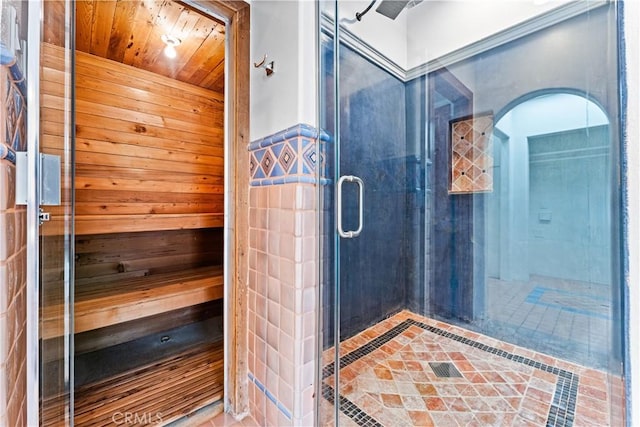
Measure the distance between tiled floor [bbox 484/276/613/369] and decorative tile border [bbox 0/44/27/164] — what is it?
6.77 feet

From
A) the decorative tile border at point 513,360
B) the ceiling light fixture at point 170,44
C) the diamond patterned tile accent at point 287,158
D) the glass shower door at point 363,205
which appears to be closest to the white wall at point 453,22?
the glass shower door at point 363,205

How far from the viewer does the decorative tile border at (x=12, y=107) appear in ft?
1.80

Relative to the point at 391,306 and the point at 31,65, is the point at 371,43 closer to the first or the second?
the point at 31,65

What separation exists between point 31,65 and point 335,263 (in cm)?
118

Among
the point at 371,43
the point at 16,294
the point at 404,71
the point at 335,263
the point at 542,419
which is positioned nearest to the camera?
the point at 16,294

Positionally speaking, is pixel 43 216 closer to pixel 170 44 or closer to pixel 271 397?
pixel 271 397

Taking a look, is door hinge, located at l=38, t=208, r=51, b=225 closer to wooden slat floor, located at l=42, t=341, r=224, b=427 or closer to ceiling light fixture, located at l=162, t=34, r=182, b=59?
wooden slat floor, located at l=42, t=341, r=224, b=427

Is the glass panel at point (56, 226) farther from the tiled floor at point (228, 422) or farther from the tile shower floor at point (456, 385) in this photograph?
the tile shower floor at point (456, 385)

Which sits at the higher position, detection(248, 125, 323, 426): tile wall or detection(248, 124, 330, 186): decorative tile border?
detection(248, 124, 330, 186): decorative tile border

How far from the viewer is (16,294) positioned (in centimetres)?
63

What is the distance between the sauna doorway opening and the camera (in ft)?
4.78

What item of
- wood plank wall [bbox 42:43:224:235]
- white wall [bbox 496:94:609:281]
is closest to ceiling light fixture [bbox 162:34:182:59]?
wood plank wall [bbox 42:43:224:235]

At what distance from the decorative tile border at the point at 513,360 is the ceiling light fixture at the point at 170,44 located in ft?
7.14

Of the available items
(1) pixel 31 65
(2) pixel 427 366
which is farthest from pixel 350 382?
(1) pixel 31 65
